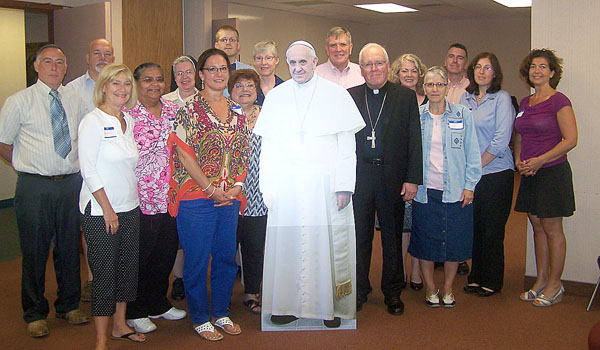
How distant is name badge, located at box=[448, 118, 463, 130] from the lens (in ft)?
14.6

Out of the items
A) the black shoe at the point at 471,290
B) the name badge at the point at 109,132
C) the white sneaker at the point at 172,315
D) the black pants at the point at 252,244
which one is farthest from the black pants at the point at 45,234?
the black shoe at the point at 471,290

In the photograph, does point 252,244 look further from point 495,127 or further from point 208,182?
point 495,127

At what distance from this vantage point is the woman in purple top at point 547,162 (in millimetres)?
4453

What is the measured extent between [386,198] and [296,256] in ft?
2.61

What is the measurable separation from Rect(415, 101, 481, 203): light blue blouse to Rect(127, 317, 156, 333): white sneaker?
220cm

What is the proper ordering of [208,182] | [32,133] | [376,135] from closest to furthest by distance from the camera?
[208,182] → [32,133] → [376,135]

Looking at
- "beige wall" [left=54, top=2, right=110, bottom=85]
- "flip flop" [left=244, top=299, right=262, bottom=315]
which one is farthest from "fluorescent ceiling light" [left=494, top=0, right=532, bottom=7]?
"flip flop" [left=244, top=299, right=262, bottom=315]

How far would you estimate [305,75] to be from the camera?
150 inches

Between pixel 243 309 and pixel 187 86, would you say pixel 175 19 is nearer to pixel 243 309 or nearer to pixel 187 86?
pixel 187 86

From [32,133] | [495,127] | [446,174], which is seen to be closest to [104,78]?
[32,133]

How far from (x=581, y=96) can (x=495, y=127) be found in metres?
0.69

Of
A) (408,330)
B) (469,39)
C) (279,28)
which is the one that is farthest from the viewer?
(469,39)

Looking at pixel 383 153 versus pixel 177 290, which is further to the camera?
pixel 177 290

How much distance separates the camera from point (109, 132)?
353 centimetres
